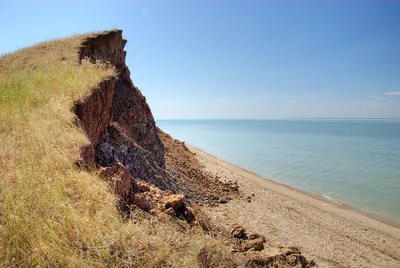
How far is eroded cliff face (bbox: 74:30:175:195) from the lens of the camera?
281 inches

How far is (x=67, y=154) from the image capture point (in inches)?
171

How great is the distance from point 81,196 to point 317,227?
1125 cm

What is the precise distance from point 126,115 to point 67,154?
30.6 feet

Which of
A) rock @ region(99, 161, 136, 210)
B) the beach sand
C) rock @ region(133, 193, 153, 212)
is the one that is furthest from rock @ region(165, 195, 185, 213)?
the beach sand

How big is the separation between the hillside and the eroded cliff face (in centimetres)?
5

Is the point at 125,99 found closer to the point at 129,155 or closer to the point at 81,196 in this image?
the point at 129,155

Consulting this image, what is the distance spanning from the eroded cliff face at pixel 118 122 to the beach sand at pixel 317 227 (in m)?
3.74

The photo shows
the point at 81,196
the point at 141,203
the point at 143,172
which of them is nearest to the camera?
the point at 81,196

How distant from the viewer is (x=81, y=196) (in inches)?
140

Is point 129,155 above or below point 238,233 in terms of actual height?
above

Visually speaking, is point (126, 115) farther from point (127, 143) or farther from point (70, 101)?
point (70, 101)

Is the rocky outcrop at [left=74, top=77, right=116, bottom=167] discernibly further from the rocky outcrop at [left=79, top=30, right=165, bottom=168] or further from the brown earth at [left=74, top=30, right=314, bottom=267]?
the rocky outcrop at [left=79, top=30, right=165, bottom=168]

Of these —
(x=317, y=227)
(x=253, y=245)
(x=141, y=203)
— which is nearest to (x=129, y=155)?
(x=141, y=203)

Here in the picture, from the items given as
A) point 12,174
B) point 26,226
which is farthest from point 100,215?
point 12,174
